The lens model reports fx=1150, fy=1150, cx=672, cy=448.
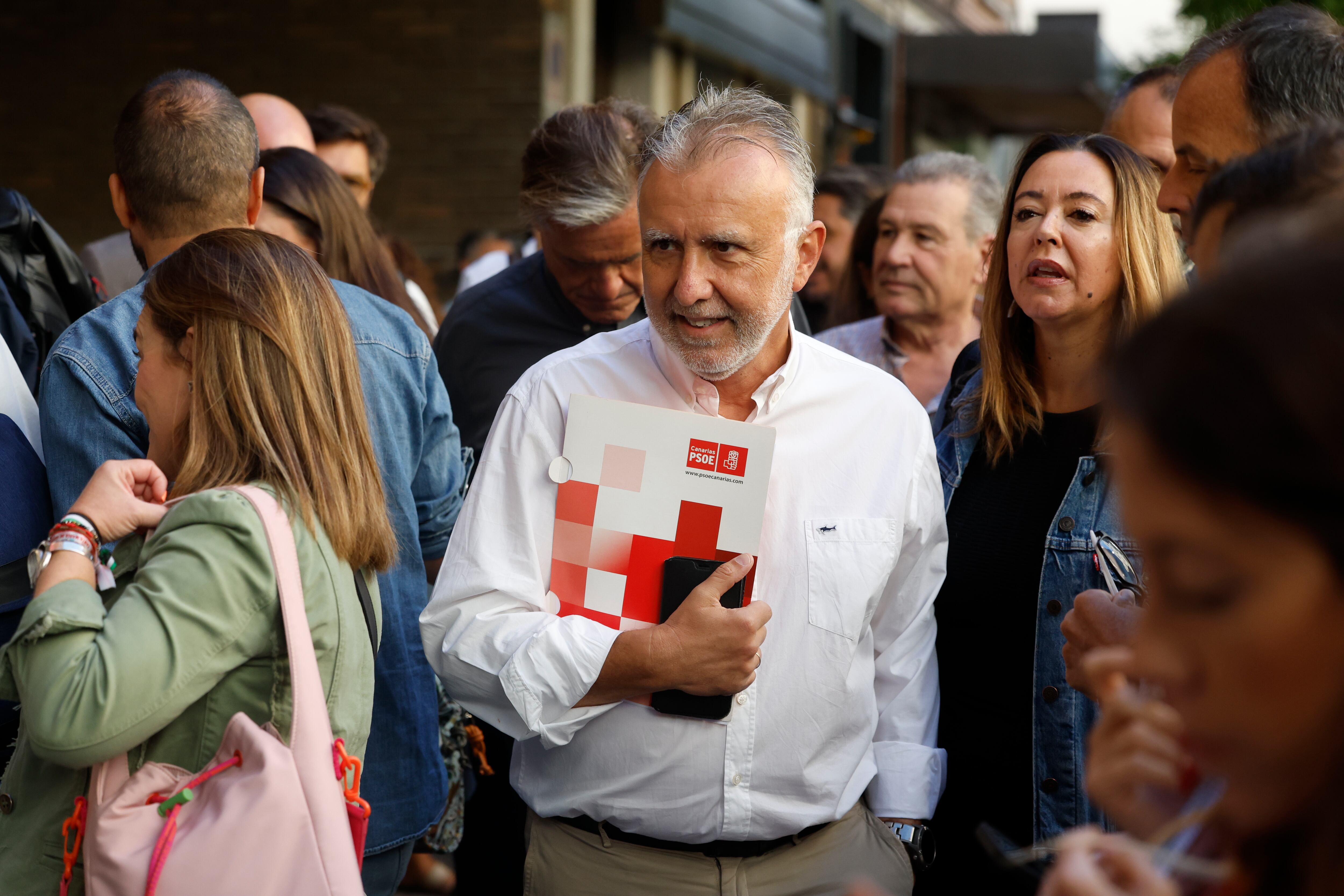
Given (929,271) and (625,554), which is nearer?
(625,554)

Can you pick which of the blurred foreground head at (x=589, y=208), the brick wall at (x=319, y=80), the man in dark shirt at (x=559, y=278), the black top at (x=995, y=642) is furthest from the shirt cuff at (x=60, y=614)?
the brick wall at (x=319, y=80)

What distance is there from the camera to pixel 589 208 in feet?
10.0

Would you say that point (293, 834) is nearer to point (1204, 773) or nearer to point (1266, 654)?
point (1204, 773)

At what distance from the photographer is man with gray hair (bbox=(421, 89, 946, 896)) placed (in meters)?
1.79

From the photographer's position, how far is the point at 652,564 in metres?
1.87

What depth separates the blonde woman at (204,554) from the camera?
4.92 ft

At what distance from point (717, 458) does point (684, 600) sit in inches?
9.3

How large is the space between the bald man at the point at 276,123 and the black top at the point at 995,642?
8.93 feet

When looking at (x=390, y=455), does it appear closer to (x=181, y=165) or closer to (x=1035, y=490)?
(x=181, y=165)

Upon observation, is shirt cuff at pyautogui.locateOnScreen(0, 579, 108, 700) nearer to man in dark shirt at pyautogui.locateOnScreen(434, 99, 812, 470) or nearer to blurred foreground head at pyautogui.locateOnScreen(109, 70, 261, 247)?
blurred foreground head at pyautogui.locateOnScreen(109, 70, 261, 247)

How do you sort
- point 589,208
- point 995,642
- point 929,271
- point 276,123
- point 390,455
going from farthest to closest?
point 276,123, point 929,271, point 589,208, point 390,455, point 995,642

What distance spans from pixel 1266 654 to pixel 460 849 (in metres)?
3.34

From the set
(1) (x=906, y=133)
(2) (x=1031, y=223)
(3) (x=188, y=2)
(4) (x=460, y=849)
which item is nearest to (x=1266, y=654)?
(2) (x=1031, y=223)

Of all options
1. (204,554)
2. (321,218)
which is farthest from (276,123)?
(204,554)
